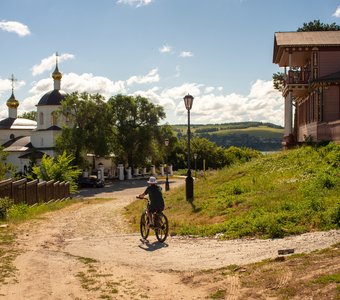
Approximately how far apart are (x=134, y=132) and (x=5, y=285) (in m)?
52.9

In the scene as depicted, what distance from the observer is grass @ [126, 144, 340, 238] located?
11338 mm

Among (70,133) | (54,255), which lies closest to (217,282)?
(54,255)

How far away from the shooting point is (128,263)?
9680mm

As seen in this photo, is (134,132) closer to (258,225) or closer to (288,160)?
(288,160)

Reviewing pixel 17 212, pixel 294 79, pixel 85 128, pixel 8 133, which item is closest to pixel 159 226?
pixel 17 212

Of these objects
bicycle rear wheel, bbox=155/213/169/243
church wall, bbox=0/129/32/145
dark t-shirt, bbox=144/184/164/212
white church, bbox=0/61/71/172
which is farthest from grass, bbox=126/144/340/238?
church wall, bbox=0/129/32/145

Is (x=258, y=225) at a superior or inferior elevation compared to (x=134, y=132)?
inferior

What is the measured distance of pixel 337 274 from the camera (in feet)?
22.1

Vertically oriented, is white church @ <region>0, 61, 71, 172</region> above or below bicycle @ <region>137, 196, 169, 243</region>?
above

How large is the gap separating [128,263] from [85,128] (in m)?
49.4

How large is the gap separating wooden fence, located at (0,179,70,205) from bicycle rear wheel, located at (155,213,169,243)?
10.0 meters

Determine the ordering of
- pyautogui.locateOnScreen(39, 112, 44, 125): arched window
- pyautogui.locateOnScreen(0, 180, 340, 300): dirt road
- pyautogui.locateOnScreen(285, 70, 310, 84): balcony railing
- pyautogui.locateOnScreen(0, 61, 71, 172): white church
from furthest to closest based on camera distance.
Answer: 1. pyautogui.locateOnScreen(39, 112, 44, 125): arched window
2. pyautogui.locateOnScreen(0, 61, 71, 172): white church
3. pyautogui.locateOnScreen(285, 70, 310, 84): balcony railing
4. pyautogui.locateOnScreen(0, 180, 340, 300): dirt road

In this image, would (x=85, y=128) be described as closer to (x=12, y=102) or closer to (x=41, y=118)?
(x=41, y=118)

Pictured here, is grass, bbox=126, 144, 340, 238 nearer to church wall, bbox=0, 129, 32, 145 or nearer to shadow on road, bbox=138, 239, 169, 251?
shadow on road, bbox=138, 239, 169, 251
